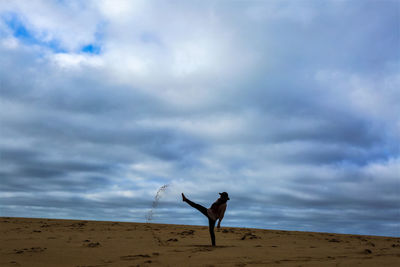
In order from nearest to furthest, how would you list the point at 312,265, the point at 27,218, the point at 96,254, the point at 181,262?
the point at 312,265 < the point at 181,262 < the point at 96,254 < the point at 27,218

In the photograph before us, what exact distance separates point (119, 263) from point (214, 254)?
2978 mm

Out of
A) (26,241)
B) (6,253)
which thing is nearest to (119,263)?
(6,253)

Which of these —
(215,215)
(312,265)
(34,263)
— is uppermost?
(215,215)

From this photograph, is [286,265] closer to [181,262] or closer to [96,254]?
[181,262]

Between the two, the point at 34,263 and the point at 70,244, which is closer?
the point at 34,263

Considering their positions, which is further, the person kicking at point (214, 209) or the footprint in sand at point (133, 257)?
the person kicking at point (214, 209)

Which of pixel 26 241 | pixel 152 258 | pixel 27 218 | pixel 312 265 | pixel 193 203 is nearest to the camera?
pixel 312 265

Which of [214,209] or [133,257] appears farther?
[214,209]

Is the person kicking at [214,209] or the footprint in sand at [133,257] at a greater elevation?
the person kicking at [214,209]

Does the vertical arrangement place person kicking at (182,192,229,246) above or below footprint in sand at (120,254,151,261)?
above

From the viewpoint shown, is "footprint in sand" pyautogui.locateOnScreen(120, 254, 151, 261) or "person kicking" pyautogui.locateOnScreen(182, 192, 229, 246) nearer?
"footprint in sand" pyautogui.locateOnScreen(120, 254, 151, 261)

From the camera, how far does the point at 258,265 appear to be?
26.6ft

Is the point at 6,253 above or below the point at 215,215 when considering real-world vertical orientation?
below

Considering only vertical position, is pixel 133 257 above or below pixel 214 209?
below
